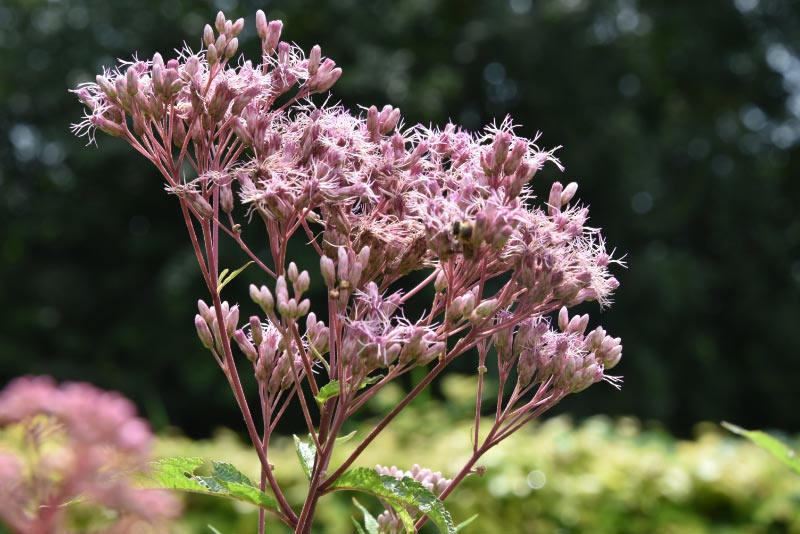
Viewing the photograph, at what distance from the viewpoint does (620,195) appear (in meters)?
11.1

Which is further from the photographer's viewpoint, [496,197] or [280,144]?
[280,144]

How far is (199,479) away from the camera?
126cm

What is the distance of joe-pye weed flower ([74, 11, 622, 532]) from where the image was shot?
4.15 ft

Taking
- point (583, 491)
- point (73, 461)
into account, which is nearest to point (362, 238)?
point (73, 461)

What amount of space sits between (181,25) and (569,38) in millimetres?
4750

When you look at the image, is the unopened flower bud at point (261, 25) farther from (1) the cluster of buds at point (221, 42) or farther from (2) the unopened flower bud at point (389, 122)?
(2) the unopened flower bud at point (389, 122)

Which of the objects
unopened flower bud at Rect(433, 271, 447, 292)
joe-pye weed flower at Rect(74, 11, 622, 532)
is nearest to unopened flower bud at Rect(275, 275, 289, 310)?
joe-pye weed flower at Rect(74, 11, 622, 532)

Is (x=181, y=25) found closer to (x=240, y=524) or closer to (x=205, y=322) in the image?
(x=240, y=524)

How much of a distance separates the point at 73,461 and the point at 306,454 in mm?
582

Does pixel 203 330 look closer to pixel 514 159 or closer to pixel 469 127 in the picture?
pixel 514 159

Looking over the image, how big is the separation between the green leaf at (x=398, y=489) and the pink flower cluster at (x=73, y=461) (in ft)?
1.27

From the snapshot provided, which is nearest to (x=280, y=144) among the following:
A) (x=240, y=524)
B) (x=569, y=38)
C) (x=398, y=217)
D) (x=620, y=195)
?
(x=398, y=217)

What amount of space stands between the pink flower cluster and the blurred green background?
28.3 ft

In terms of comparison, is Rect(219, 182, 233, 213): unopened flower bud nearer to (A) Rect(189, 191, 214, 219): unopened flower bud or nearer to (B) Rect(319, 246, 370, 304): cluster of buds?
(A) Rect(189, 191, 214, 219): unopened flower bud
